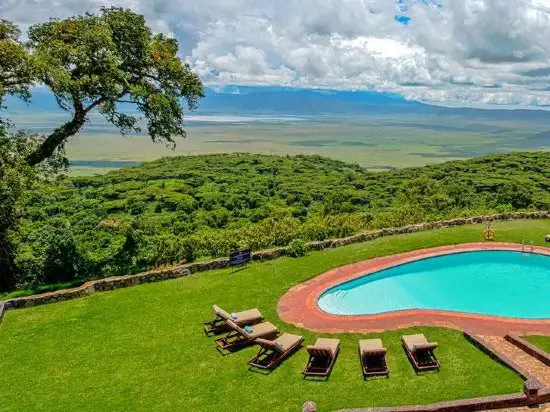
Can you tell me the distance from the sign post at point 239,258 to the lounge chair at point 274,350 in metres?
6.42

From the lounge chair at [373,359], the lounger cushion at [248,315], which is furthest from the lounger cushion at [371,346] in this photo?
the lounger cushion at [248,315]

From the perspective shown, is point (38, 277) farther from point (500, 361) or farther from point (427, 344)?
point (500, 361)

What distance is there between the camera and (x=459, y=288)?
703 inches

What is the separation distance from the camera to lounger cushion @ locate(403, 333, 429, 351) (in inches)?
444

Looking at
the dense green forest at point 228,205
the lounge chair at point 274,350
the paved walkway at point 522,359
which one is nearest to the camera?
the paved walkway at point 522,359

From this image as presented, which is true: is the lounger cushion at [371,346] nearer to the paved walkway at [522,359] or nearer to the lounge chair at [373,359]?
the lounge chair at [373,359]

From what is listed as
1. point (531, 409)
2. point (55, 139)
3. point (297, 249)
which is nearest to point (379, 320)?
point (531, 409)

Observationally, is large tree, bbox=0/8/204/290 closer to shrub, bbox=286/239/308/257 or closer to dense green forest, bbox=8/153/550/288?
dense green forest, bbox=8/153/550/288

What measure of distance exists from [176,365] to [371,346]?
182 inches

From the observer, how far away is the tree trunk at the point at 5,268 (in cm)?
1747

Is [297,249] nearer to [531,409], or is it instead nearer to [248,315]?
[248,315]

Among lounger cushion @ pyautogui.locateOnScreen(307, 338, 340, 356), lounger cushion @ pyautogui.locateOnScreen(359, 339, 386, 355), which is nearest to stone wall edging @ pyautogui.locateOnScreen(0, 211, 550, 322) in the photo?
lounger cushion @ pyautogui.locateOnScreen(307, 338, 340, 356)

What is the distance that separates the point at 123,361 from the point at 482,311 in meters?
11.0

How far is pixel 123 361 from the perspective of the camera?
11.8 metres
